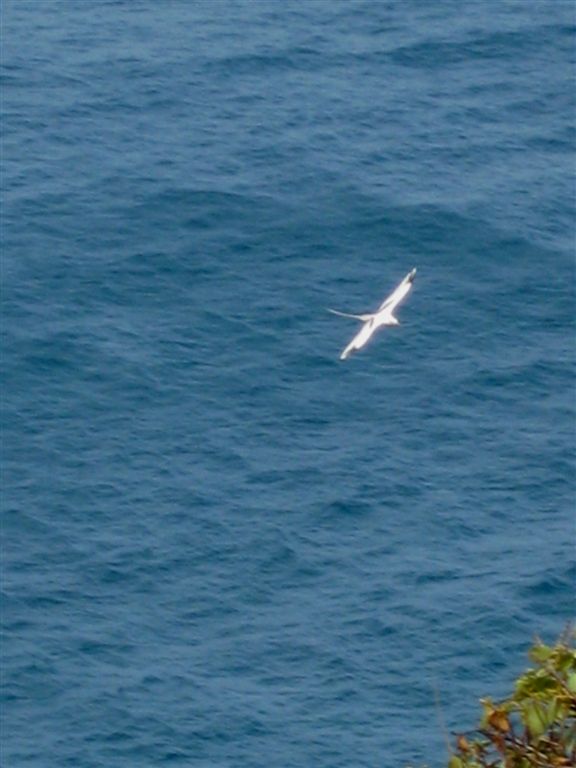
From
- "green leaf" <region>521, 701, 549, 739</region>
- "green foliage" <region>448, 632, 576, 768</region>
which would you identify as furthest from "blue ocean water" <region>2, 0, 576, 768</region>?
"green leaf" <region>521, 701, 549, 739</region>

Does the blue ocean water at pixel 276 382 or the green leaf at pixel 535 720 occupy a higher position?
the blue ocean water at pixel 276 382

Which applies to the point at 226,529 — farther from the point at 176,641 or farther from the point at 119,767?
the point at 119,767

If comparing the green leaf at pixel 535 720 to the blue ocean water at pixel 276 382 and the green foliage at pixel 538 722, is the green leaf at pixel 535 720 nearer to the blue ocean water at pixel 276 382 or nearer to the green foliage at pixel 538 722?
the green foliage at pixel 538 722

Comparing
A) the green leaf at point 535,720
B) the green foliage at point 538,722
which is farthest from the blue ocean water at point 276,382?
the green leaf at point 535,720

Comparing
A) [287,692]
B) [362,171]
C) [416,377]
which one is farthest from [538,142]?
[287,692]

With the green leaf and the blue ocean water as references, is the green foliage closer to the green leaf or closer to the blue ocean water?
the green leaf

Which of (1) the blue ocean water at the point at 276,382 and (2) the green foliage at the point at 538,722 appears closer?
(2) the green foliage at the point at 538,722
